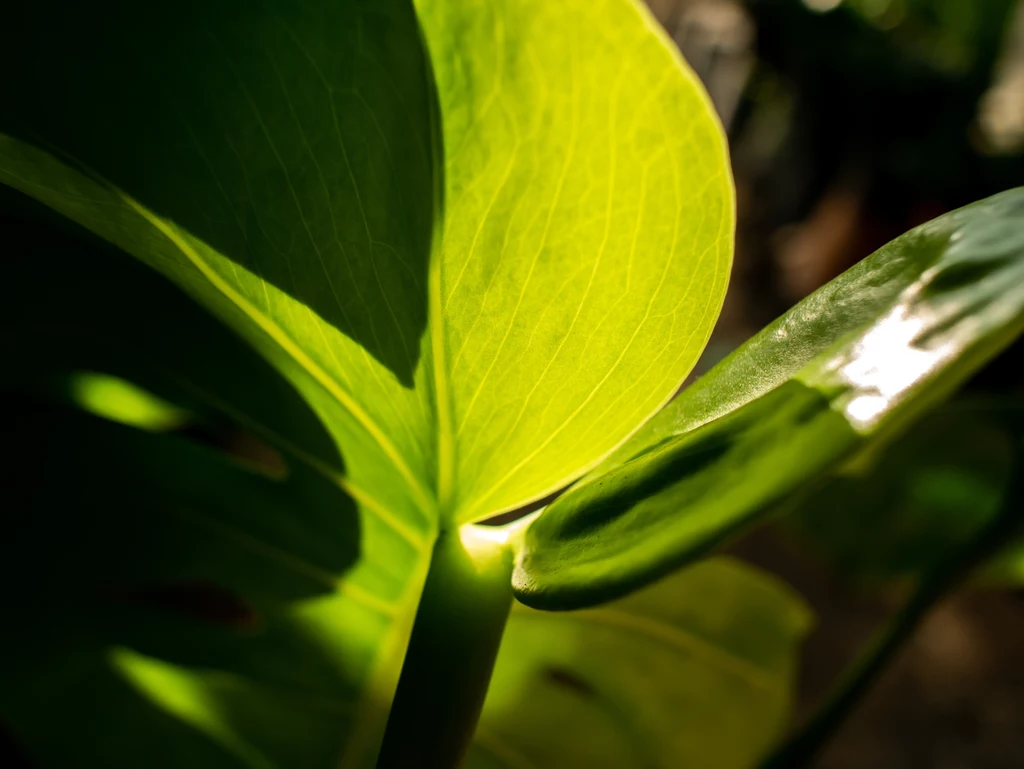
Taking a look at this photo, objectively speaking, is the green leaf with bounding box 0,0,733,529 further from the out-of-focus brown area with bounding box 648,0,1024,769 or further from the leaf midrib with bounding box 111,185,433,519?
the out-of-focus brown area with bounding box 648,0,1024,769

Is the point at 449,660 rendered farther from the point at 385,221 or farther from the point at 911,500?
the point at 911,500

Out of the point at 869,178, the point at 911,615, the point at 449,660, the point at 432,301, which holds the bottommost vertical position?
the point at 869,178

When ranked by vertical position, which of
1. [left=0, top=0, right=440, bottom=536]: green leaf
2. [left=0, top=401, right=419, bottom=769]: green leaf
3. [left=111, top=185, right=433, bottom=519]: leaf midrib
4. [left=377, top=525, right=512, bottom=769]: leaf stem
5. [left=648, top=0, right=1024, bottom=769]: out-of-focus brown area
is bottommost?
[left=648, top=0, right=1024, bottom=769]: out-of-focus brown area

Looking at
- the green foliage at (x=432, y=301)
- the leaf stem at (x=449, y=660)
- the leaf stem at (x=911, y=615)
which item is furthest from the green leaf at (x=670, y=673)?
the leaf stem at (x=449, y=660)

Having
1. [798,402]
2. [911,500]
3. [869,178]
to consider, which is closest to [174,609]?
[798,402]

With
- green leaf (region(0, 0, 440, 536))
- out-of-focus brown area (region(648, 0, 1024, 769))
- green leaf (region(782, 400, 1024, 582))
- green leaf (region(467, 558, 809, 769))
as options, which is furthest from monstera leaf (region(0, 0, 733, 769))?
out-of-focus brown area (region(648, 0, 1024, 769))

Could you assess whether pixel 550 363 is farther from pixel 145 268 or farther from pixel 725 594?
pixel 725 594

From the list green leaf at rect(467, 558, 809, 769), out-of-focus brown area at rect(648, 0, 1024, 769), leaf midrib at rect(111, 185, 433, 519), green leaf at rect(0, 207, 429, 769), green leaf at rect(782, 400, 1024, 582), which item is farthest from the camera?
out-of-focus brown area at rect(648, 0, 1024, 769)
